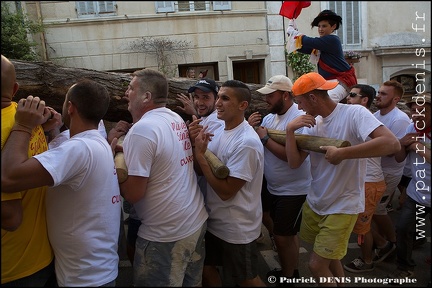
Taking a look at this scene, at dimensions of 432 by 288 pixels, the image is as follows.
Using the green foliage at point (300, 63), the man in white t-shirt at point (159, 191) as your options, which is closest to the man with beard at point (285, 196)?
the man in white t-shirt at point (159, 191)

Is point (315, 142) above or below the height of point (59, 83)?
below

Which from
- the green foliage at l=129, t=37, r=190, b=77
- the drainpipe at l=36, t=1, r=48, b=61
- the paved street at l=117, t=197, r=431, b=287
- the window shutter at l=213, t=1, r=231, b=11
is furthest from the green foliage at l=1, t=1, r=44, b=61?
the paved street at l=117, t=197, r=431, b=287

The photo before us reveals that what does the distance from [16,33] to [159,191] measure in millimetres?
8931

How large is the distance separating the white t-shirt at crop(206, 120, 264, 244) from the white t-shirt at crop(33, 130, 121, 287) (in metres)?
0.89

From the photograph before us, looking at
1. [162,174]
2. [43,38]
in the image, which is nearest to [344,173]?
[162,174]

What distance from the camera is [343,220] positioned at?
2539 mm

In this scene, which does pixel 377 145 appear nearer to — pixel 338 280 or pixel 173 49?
pixel 338 280

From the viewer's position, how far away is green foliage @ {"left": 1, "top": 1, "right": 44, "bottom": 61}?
8.24 m

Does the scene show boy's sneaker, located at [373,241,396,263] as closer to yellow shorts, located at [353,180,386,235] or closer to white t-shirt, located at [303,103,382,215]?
yellow shorts, located at [353,180,386,235]

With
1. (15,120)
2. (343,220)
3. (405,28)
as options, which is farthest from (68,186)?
(405,28)

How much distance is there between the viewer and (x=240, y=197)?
8.03 ft

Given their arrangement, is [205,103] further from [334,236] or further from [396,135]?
[396,135]

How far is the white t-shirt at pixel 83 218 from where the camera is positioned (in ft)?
5.86

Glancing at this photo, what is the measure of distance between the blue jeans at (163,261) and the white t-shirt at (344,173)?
3.65 ft
